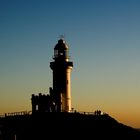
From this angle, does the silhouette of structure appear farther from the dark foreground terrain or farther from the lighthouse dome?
the dark foreground terrain

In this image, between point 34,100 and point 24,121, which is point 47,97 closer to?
point 34,100

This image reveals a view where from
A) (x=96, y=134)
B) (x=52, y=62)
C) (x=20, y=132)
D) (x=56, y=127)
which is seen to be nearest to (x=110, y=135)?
(x=96, y=134)

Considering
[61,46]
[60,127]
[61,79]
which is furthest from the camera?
[61,46]

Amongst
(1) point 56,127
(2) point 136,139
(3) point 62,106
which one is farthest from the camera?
(3) point 62,106

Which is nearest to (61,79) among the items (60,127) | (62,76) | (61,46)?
(62,76)

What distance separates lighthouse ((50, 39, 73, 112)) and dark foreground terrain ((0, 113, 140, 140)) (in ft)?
28.7

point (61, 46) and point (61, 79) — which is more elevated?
point (61, 46)

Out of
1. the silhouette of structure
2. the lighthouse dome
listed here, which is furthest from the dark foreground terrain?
the lighthouse dome

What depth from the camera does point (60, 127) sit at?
5903 cm

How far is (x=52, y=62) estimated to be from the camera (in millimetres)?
71625

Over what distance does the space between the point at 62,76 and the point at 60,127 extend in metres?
13.1

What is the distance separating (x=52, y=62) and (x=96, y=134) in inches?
604

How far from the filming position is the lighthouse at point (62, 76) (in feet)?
231

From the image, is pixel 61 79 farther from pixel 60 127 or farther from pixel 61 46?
pixel 60 127
